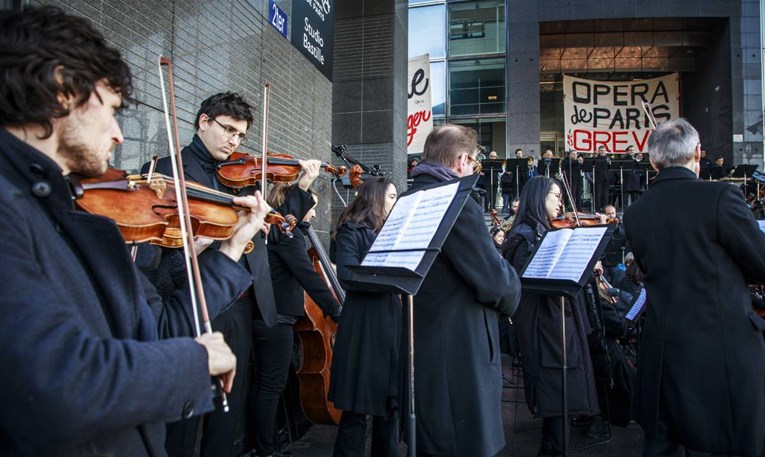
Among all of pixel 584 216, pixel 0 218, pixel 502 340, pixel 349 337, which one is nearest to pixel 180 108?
pixel 349 337

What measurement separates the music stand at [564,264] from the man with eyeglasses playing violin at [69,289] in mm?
2404

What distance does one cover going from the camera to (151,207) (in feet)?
5.92

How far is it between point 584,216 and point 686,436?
2.97m

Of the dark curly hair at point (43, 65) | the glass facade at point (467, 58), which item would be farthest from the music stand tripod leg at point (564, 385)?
the glass facade at point (467, 58)

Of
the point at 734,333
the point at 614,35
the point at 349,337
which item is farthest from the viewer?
→ the point at 614,35

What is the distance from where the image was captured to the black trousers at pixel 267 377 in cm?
354

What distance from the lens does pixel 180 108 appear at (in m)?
3.60

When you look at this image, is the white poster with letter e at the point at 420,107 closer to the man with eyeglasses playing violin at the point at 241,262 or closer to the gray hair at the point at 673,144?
the gray hair at the point at 673,144

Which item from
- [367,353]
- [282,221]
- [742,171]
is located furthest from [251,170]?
[742,171]

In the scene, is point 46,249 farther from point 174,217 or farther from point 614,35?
point 614,35

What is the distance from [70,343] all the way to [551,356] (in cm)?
327

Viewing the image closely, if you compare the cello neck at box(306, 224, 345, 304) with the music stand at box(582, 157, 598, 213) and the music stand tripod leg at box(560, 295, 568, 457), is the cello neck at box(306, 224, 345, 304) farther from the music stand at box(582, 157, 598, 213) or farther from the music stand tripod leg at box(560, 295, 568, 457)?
the music stand at box(582, 157, 598, 213)

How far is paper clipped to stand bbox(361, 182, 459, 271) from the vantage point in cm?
206

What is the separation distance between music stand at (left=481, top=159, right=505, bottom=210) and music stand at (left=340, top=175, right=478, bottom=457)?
1230 centimetres
